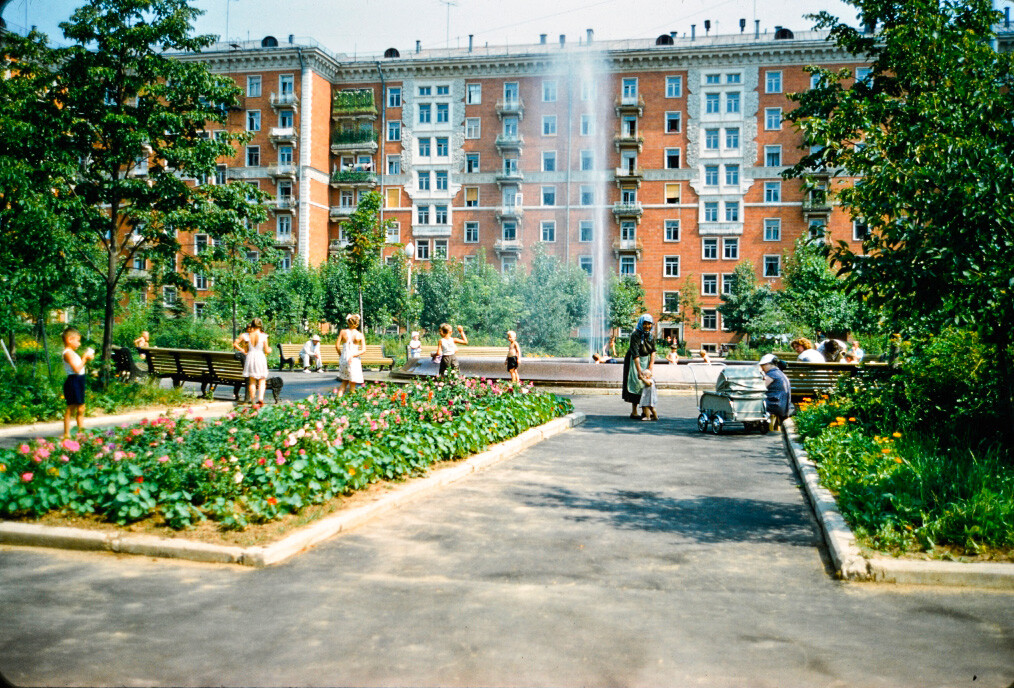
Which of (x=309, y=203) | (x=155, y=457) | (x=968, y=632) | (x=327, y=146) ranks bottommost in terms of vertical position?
(x=968, y=632)

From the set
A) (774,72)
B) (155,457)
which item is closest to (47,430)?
(155,457)

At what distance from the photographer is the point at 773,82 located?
62062 mm

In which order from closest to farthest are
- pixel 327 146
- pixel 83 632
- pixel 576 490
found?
1. pixel 83 632
2. pixel 576 490
3. pixel 327 146

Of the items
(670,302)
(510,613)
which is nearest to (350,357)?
(510,613)

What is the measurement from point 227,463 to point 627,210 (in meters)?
59.3

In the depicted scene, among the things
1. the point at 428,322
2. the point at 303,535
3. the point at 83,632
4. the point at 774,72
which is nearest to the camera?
the point at 83,632

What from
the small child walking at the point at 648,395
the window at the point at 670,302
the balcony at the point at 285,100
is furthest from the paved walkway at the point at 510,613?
the balcony at the point at 285,100

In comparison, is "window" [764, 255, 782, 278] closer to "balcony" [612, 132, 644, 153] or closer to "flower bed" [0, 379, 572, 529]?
"balcony" [612, 132, 644, 153]

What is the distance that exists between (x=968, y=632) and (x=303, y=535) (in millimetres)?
4223

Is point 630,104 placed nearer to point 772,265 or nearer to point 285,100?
point 772,265

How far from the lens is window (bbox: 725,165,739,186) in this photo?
6356 centimetres

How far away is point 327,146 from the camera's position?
6731cm

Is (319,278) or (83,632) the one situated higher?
(319,278)

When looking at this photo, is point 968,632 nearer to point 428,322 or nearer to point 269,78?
point 428,322
